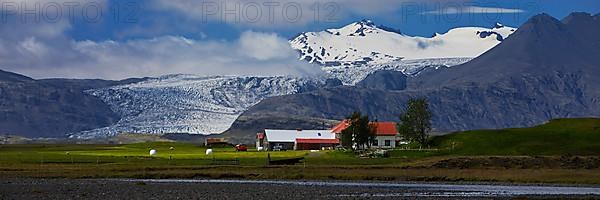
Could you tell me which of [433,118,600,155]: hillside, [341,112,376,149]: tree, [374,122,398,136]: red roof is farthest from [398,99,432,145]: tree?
[374,122,398,136]: red roof

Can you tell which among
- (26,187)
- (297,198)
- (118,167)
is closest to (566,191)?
(297,198)

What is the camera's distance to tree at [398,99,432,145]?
140500 millimetres

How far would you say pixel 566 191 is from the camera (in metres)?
68.6

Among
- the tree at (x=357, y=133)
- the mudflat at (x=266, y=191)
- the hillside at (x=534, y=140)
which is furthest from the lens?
the tree at (x=357, y=133)

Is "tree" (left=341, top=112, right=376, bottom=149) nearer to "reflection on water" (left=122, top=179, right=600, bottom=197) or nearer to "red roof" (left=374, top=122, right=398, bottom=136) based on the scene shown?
"red roof" (left=374, top=122, right=398, bottom=136)

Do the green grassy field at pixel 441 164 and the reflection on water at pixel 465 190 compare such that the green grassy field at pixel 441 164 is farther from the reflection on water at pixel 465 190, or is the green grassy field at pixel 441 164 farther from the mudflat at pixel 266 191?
the mudflat at pixel 266 191

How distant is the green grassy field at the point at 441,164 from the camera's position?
287 feet

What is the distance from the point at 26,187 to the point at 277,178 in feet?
83.5

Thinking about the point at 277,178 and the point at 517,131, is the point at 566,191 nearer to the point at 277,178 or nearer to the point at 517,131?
the point at 277,178

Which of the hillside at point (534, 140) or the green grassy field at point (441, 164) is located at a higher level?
the hillside at point (534, 140)

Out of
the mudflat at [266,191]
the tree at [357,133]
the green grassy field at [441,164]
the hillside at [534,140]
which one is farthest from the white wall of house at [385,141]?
the mudflat at [266,191]

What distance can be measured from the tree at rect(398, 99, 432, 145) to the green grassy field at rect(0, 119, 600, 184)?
171 inches

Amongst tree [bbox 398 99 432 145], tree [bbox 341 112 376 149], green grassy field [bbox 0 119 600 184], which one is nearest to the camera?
green grassy field [bbox 0 119 600 184]

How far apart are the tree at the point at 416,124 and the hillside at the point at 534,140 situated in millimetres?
3441
